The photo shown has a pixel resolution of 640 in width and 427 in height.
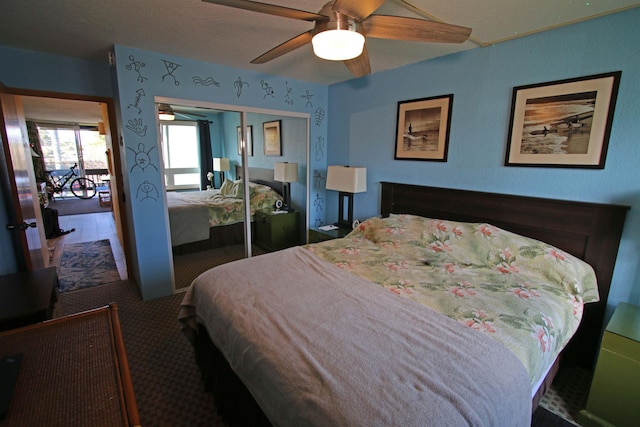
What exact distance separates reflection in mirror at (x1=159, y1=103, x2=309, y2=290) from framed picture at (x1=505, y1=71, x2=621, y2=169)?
7.93 ft

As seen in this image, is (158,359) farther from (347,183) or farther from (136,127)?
(347,183)

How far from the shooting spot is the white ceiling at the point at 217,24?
1.79 m

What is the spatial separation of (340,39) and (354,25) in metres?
0.10

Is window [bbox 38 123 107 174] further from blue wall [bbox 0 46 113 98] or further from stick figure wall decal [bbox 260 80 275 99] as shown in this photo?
stick figure wall decal [bbox 260 80 275 99]

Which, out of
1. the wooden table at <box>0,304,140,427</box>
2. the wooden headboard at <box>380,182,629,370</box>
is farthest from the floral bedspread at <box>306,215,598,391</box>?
the wooden table at <box>0,304,140,427</box>

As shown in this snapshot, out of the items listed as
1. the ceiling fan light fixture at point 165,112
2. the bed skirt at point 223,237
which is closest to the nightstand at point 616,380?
the bed skirt at point 223,237

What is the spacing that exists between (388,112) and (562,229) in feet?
6.29

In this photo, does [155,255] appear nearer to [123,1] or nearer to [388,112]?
[123,1]

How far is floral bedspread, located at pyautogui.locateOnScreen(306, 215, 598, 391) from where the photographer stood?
1.41m

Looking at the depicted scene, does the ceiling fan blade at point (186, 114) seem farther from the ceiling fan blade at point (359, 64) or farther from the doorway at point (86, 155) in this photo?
the ceiling fan blade at point (359, 64)

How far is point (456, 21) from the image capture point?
1.97 meters

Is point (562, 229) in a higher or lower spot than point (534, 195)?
lower

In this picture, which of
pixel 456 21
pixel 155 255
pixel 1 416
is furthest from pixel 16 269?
pixel 456 21

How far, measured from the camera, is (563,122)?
205 centimetres
